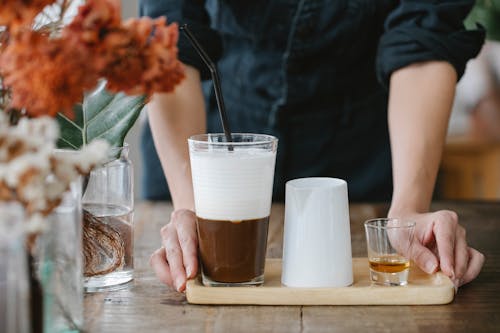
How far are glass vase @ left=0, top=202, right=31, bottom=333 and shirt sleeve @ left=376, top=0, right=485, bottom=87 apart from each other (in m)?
1.05

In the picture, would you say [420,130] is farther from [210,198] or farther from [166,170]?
[210,198]

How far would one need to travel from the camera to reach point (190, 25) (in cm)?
160

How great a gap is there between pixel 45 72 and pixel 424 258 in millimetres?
688

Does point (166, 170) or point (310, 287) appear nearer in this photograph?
point (310, 287)

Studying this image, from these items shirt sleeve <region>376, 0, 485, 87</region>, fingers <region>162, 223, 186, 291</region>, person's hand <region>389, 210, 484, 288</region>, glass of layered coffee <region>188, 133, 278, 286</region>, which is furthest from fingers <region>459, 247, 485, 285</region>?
shirt sleeve <region>376, 0, 485, 87</region>

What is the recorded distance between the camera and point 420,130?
155 centimetres

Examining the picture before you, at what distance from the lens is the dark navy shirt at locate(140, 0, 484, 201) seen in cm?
166

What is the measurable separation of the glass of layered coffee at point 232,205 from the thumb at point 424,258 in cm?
24

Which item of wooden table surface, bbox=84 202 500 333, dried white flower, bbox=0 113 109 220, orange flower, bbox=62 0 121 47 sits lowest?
wooden table surface, bbox=84 202 500 333

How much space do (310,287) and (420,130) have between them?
0.55 meters

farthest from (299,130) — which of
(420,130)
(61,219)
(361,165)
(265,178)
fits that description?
(61,219)

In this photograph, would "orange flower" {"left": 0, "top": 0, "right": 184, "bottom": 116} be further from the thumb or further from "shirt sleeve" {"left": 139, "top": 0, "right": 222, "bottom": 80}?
"shirt sleeve" {"left": 139, "top": 0, "right": 222, "bottom": 80}

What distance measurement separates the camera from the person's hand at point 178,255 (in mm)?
1155

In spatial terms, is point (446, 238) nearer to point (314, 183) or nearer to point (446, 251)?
point (446, 251)
